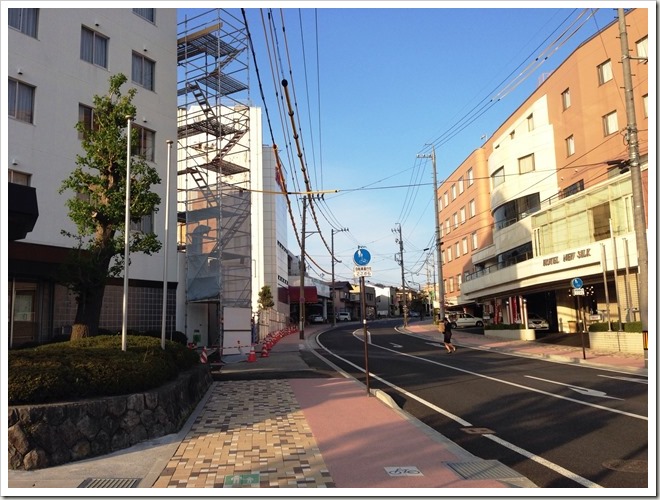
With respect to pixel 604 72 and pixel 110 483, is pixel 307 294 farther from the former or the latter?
pixel 110 483

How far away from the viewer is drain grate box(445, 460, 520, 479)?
6.42 m

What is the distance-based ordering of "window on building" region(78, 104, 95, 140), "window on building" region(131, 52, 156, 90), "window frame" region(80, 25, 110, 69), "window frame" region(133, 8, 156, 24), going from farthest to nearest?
1. "window frame" region(133, 8, 156, 24)
2. "window on building" region(131, 52, 156, 90)
3. "window frame" region(80, 25, 110, 69)
4. "window on building" region(78, 104, 95, 140)

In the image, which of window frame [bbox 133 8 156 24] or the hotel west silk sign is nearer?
window frame [bbox 133 8 156 24]

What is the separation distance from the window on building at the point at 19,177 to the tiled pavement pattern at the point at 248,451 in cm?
1131

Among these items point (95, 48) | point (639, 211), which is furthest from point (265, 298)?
point (639, 211)

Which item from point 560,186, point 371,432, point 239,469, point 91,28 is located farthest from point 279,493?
point 560,186

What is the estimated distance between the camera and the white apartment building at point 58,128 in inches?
698

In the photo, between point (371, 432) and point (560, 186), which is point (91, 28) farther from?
point (560, 186)

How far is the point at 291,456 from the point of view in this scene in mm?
7234

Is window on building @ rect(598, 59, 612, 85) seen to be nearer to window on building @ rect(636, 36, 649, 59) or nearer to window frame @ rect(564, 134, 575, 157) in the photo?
window on building @ rect(636, 36, 649, 59)

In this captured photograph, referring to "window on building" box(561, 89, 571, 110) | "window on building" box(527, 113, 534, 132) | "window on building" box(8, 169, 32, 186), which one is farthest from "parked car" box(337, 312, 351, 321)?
"window on building" box(8, 169, 32, 186)

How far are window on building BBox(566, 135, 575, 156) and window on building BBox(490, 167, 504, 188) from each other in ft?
22.0

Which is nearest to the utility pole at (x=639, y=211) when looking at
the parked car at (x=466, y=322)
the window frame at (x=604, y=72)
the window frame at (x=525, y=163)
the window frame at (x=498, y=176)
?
the window frame at (x=604, y=72)

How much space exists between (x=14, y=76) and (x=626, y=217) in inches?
1006
